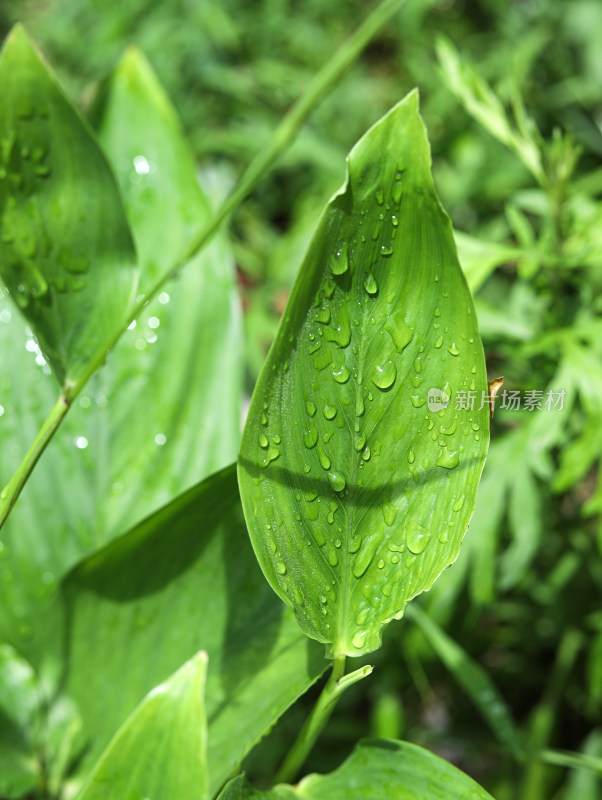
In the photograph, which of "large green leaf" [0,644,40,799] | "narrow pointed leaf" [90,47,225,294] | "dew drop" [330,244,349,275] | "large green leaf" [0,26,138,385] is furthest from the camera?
"narrow pointed leaf" [90,47,225,294]

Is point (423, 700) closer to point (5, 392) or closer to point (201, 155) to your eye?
point (5, 392)

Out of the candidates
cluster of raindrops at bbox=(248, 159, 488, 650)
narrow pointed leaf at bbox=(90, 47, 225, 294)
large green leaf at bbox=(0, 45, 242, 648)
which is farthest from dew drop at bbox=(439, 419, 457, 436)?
narrow pointed leaf at bbox=(90, 47, 225, 294)

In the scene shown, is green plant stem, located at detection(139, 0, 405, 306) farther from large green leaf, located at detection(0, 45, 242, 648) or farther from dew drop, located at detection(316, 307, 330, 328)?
large green leaf, located at detection(0, 45, 242, 648)

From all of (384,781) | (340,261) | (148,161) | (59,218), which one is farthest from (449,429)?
(148,161)

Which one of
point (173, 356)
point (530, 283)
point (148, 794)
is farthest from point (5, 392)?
point (530, 283)

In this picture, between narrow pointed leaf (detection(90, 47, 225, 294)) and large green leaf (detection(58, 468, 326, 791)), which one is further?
narrow pointed leaf (detection(90, 47, 225, 294))

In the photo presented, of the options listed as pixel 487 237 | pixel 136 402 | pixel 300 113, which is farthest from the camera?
pixel 487 237

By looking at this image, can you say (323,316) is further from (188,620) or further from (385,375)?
(188,620)

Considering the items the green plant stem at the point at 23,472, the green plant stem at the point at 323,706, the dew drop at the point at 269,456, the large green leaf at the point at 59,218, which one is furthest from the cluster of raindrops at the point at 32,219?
the green plant stem at the point at 323,706
